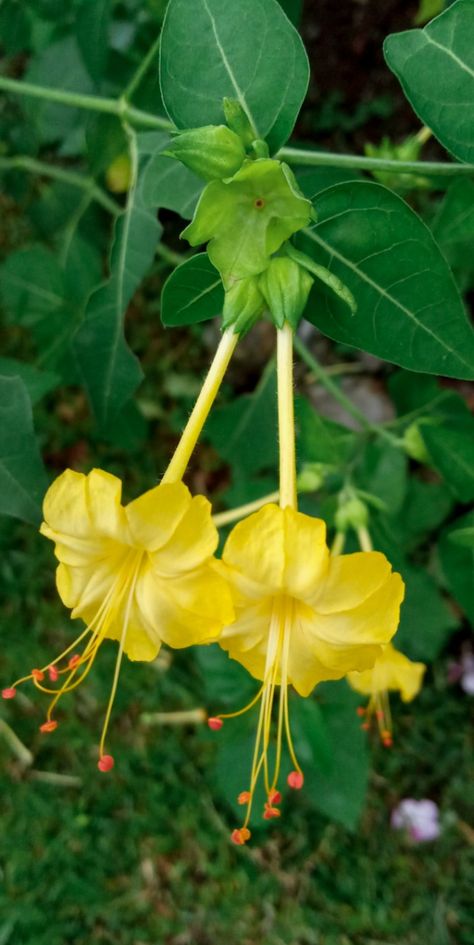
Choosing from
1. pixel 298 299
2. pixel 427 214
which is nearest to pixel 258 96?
pixel 298 299

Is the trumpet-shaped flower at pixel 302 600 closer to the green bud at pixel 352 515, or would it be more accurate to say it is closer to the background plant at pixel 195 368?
the background plant at pixel 195 368

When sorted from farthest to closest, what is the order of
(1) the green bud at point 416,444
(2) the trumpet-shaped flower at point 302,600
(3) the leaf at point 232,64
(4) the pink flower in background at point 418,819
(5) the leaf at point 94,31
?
(4) the pink flower in background at point 418,819, (1) the green bud at point 416,444, (5) the leaf at point 94,31, (3) the leaf at point 232,64, (2) the trumpet-shaped flower at point 302,600

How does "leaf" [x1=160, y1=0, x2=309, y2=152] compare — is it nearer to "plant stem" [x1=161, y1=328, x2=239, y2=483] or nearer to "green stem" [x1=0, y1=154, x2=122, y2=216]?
"plant stem" [x1=161, y1=328, x2=239, y2=483]

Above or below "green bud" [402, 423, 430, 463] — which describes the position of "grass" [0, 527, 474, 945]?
below

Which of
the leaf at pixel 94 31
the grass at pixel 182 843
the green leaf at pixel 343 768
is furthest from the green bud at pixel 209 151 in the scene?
the grass at pixel 182 843

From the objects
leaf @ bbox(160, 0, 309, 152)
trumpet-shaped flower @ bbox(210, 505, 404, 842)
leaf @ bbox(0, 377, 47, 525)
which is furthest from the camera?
leaf @ bbox(0, 377, 47, 525)

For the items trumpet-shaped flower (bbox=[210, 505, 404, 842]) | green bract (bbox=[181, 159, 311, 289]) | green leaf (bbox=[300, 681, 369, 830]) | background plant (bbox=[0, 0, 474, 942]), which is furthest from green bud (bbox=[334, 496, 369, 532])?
green leaf (bbox=[300, 681, 369, 830])
